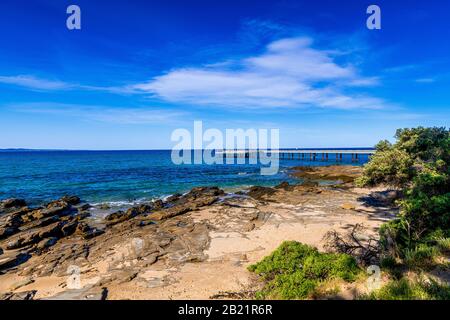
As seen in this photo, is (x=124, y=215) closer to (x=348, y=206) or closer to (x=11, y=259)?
(x=11, y=259)

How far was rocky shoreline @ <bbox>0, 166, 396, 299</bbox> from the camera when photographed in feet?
31.8

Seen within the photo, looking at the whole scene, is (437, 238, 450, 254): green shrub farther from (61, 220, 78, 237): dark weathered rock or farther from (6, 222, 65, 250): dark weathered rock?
(6, 222, 65, 250): dark weathered rock

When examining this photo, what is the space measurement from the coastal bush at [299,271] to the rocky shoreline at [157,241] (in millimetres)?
1070

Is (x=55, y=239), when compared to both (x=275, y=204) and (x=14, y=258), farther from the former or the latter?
(x=275, y=204)

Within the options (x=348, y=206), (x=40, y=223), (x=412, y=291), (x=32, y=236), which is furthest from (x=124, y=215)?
(x=412, y=291)

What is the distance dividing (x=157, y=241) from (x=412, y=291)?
11555mm

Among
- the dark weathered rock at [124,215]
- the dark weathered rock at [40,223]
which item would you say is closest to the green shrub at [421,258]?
the dark weathered rock at [124,215]

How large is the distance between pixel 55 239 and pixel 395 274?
17415 millimetres

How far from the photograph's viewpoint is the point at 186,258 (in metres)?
12.1

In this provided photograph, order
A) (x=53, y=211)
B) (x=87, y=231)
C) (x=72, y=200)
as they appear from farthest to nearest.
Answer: (x=72, y=200), (x=53, y=211), (x=87, y=231)

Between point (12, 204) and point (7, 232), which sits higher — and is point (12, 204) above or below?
above

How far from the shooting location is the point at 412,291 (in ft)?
20.0
